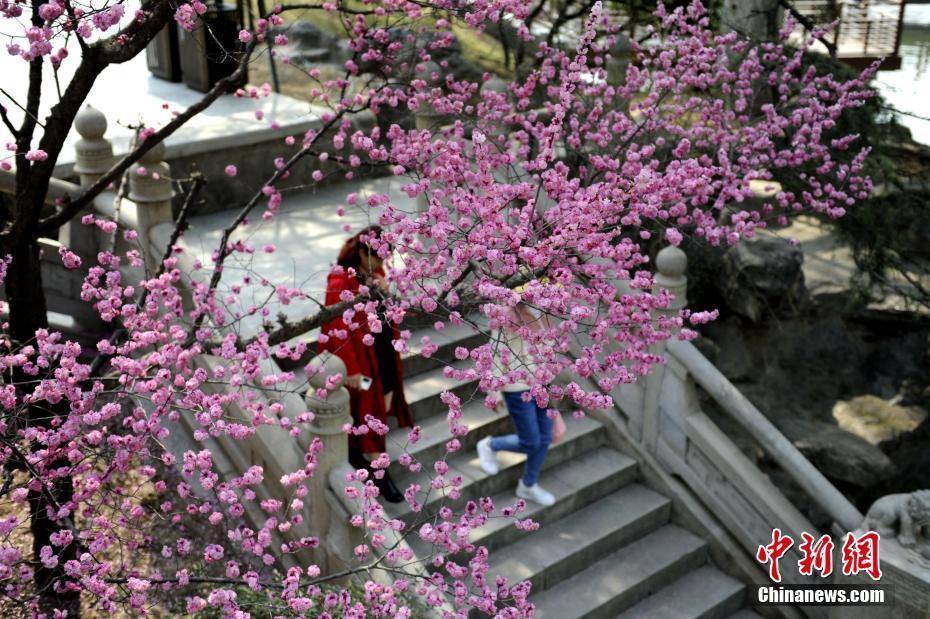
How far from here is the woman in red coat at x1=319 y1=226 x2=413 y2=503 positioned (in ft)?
19.3

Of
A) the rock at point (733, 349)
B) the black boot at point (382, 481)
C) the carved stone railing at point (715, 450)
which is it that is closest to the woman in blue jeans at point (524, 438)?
the black boot at point (382, 481)

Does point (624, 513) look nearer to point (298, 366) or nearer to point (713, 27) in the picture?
point (298, 366)

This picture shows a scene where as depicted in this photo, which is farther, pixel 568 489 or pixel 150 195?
pixel 568 489

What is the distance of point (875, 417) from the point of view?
449 inches

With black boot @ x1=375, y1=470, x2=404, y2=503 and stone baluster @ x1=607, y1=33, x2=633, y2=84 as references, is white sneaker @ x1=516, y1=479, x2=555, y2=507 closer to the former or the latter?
black boot @ x1=375, y1=470, x2=404, y2=503

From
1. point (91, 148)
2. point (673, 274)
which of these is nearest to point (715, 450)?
point (673, 274)

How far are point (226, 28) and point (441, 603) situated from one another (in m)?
7.86

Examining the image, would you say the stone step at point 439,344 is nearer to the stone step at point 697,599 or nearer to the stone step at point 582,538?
the stone step at point 582,538

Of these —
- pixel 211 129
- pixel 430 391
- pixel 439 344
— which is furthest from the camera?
pixel 211 129

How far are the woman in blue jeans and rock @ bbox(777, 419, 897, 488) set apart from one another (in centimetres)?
445

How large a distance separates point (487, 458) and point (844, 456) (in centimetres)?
497

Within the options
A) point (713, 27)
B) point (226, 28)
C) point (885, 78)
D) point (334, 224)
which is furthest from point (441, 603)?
point (885, 78)

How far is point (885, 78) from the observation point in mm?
16844

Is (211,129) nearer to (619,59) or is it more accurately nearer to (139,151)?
(619,59)
